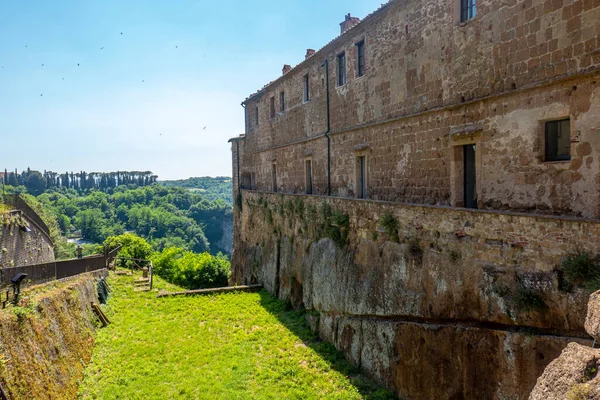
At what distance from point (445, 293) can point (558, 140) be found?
396 centimetres

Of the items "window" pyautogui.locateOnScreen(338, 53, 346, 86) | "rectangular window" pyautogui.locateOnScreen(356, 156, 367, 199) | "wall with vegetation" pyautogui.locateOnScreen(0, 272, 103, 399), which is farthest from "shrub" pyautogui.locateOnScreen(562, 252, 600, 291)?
"window" pyautogui.locateOnScreen(338, 53, 346, 86)

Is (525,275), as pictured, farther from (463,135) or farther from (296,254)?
(296,254)

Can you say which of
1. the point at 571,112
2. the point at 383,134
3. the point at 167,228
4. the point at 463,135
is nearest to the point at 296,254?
the point at 383,134

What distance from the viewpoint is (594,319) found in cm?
429

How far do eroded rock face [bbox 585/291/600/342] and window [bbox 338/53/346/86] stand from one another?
39.9ft

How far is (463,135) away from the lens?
31.1 ft

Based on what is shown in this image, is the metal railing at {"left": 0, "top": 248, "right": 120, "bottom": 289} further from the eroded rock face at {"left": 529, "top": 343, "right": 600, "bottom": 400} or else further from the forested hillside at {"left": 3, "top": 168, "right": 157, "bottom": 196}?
the forested hillside at {"left": 3, "top": 168, "right": 157, "bottom": 196}

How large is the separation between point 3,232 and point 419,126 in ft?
72.1

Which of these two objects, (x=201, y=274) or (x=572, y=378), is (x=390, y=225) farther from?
(x=201, y=274)

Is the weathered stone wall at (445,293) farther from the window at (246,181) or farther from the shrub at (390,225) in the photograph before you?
the window at (246,181)

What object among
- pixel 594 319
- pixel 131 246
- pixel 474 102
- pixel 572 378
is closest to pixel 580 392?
pixel 572 378

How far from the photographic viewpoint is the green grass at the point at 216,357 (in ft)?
34.5

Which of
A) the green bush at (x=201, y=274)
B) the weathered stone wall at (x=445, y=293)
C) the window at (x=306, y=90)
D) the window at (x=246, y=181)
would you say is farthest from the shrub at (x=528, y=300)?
the green bush at (x=201, y=274)

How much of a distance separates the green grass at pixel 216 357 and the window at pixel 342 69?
944 centimetres
